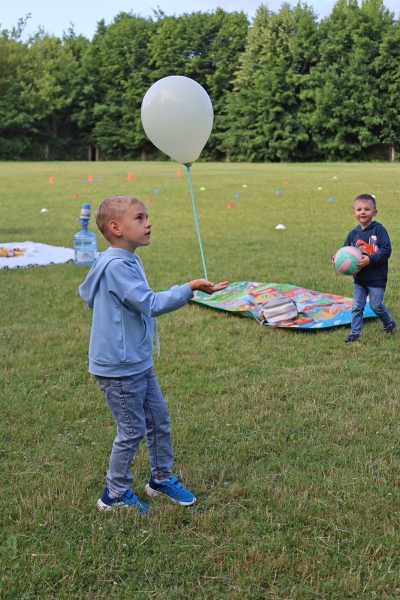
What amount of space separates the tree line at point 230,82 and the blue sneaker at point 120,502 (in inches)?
1656

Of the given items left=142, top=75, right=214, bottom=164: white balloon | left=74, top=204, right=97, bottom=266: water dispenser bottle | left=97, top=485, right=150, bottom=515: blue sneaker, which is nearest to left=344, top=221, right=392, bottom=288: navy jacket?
left=142, top=75, right=214, bottom=164: white balloon

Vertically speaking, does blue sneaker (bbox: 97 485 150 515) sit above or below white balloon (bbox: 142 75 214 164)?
below

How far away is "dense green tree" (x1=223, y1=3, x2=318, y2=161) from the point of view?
147ft

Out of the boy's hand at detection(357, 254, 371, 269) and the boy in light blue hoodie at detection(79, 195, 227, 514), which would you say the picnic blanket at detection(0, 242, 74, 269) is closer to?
the boy's hand at detection(357, 254, 371, 269)

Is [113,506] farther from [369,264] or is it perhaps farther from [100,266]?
[369,264]

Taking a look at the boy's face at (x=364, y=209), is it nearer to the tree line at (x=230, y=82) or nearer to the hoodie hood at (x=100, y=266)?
the hoodie hood at (x=100, y=266)

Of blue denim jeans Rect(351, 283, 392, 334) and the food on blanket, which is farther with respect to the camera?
the food on blanket

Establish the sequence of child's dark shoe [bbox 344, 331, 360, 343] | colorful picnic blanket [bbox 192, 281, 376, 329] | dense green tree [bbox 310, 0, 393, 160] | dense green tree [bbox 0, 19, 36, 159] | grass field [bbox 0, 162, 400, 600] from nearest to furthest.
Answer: grass field [bbox 0, 162, 400, 600] → child's dark shoe [bbox 344, 331, 360, 343] → colorful picnic blanket [bbox 192, 281, 376, 329] → dense green tree [bbox 310, 0, 393, 160] → dense green tree [bbox 0, 19, 36, 159]

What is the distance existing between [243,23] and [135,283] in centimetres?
5551

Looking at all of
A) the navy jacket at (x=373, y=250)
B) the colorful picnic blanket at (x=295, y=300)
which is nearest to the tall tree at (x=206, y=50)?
the colorful picnic blanket at (x=295, y=300)

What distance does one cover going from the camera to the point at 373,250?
5293mm

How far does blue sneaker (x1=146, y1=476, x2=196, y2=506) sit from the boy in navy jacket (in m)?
2.78

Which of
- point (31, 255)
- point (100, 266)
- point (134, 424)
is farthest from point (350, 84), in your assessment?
point (134, 424)

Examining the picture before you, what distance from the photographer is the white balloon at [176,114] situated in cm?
555
